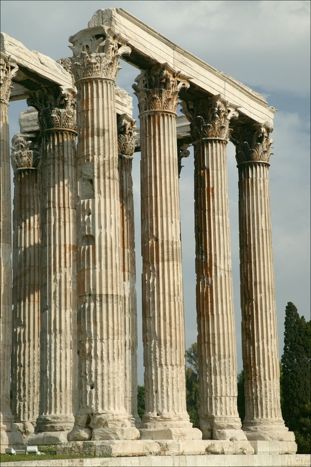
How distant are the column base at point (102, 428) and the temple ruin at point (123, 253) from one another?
70 millimetres

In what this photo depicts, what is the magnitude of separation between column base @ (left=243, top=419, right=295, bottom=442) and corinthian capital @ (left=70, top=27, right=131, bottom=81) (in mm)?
21184

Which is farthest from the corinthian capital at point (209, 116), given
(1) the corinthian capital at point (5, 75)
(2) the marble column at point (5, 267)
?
(2) the marble column at point (5, 267)

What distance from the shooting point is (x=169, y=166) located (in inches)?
2087

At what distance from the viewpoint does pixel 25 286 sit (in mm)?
60250

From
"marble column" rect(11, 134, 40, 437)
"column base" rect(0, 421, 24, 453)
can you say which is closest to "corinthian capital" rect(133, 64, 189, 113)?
"marble column" rect(11, 134, 40, 437)

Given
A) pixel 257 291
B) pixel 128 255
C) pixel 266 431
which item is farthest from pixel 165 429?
pixel 257 291

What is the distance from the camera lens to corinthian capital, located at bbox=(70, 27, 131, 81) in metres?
48.9

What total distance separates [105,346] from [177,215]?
9.37 metres

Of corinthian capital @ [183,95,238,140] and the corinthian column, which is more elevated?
corinthian capital @ [183,95,238,140]

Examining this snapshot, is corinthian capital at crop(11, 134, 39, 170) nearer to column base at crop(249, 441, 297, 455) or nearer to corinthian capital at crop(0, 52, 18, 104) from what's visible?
corinthian capital at crop(0, 52, 18, 104)

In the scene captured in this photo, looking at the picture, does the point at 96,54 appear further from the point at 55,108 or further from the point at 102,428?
the point at 102,428

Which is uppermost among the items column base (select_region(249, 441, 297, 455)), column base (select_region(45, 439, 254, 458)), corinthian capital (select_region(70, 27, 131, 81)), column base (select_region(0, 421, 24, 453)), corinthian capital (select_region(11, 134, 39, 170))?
corinthian capital (select_region(70, 27, 131, 81))

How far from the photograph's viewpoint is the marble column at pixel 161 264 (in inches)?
Answer: 1980

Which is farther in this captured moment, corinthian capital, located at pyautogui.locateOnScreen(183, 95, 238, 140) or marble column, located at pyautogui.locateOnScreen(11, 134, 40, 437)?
marble column, located at pyautogui.locateOnScreen(11, 134, 40, 437)
